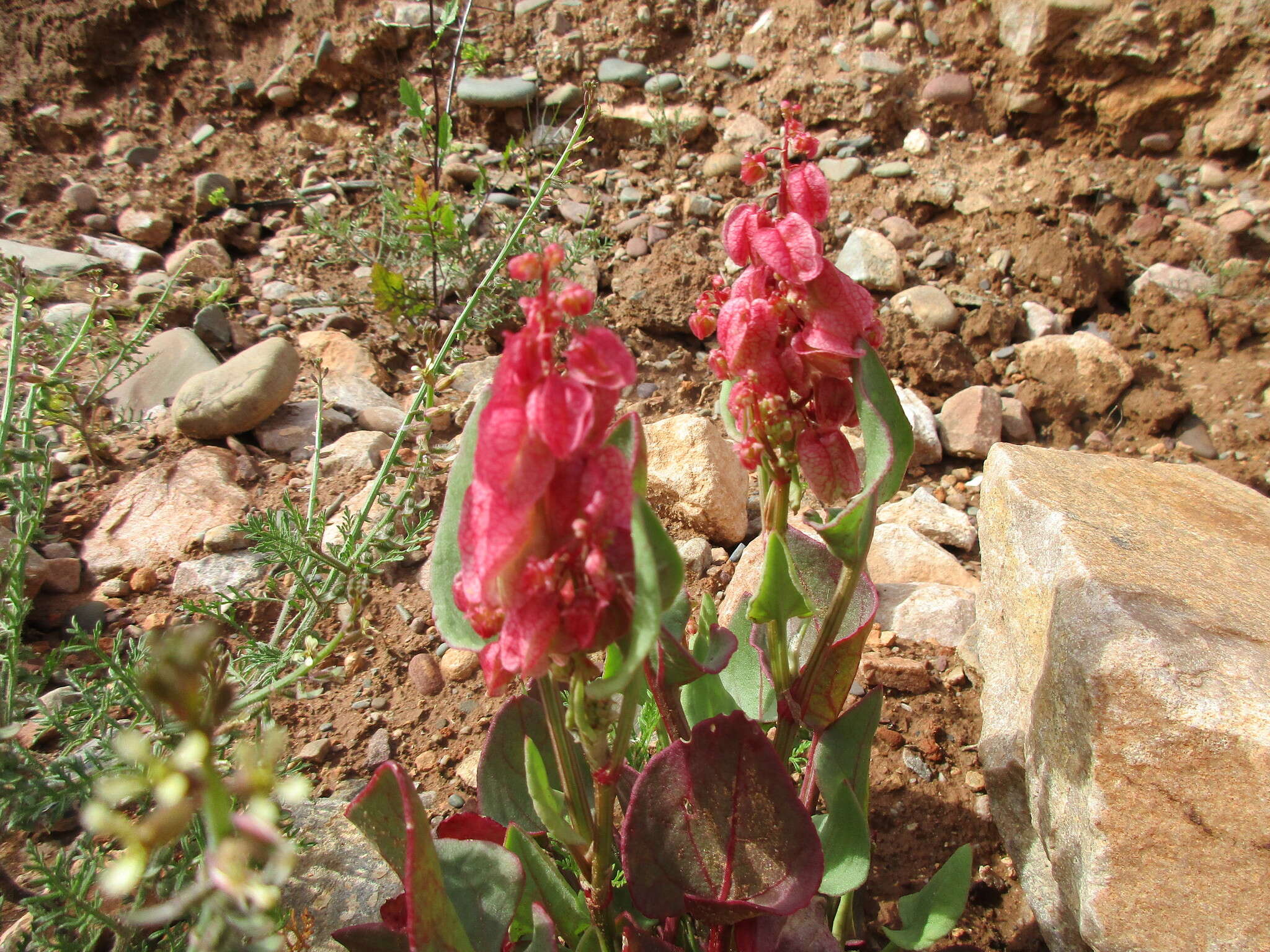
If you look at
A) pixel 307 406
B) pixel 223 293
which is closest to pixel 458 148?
pixel 223 293

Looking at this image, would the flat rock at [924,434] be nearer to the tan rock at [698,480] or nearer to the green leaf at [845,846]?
the tan rock at [698,480]

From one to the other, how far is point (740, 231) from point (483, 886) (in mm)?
1099

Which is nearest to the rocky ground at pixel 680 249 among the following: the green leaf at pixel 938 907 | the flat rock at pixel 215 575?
the flat rock at pixel 215 575

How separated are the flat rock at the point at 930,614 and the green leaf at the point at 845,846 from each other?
116 centimetres

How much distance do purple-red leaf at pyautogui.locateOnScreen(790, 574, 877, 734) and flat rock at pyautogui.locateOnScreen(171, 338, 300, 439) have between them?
8.18ft

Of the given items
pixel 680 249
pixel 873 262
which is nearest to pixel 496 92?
pixel 680 249

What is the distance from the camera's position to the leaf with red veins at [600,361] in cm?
92

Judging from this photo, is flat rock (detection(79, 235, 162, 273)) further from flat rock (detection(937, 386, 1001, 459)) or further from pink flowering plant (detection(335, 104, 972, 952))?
flat rock (detection(937, 386, 1001, 459))

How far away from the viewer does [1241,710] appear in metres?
1.50

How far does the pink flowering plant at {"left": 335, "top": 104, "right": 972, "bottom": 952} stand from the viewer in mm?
927

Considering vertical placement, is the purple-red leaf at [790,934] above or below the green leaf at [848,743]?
below

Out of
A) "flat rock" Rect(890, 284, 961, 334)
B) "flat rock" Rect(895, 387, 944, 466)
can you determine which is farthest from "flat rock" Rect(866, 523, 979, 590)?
"flat rock" Rect(890, 284, 961, 334)

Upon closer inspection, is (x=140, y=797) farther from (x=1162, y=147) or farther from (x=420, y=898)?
(x=1162, y=147)

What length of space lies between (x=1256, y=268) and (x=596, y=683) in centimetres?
417
